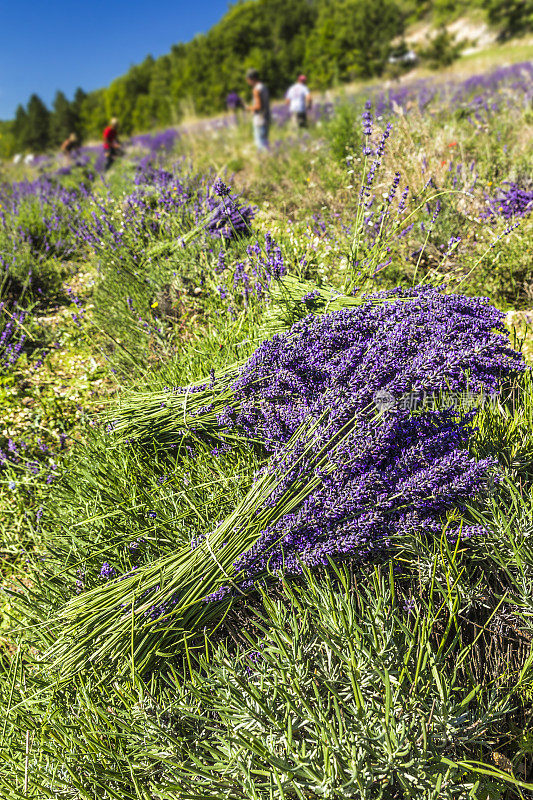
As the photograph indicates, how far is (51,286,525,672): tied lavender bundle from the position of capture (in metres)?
1.30

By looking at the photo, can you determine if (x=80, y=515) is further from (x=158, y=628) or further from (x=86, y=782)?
(x=86, y=782)

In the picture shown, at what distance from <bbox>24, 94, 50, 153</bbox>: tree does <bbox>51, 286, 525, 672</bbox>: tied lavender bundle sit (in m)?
47.8

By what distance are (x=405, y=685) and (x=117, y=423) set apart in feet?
4.79

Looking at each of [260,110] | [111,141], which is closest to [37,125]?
[111,141]

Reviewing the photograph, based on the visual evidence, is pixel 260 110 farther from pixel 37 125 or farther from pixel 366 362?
pixel 37 125

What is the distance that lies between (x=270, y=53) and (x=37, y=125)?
24.3 m

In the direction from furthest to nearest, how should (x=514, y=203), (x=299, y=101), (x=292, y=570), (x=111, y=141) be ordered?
(x=111, y=141), (x=299, y=101), (x=514, y=203), (x=292, y=570)

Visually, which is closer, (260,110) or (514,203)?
(514,203)

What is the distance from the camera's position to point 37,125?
39.7 meters

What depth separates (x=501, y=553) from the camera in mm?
1296

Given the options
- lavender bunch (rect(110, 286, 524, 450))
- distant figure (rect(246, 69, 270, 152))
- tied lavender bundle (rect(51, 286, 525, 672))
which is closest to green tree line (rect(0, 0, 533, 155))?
distant figure (rect(246, 69, 270, 152))

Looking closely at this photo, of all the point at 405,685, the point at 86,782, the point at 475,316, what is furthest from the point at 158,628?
the point at 475,316

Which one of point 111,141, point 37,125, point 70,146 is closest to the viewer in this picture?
point 111,141

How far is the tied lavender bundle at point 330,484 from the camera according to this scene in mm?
1301
